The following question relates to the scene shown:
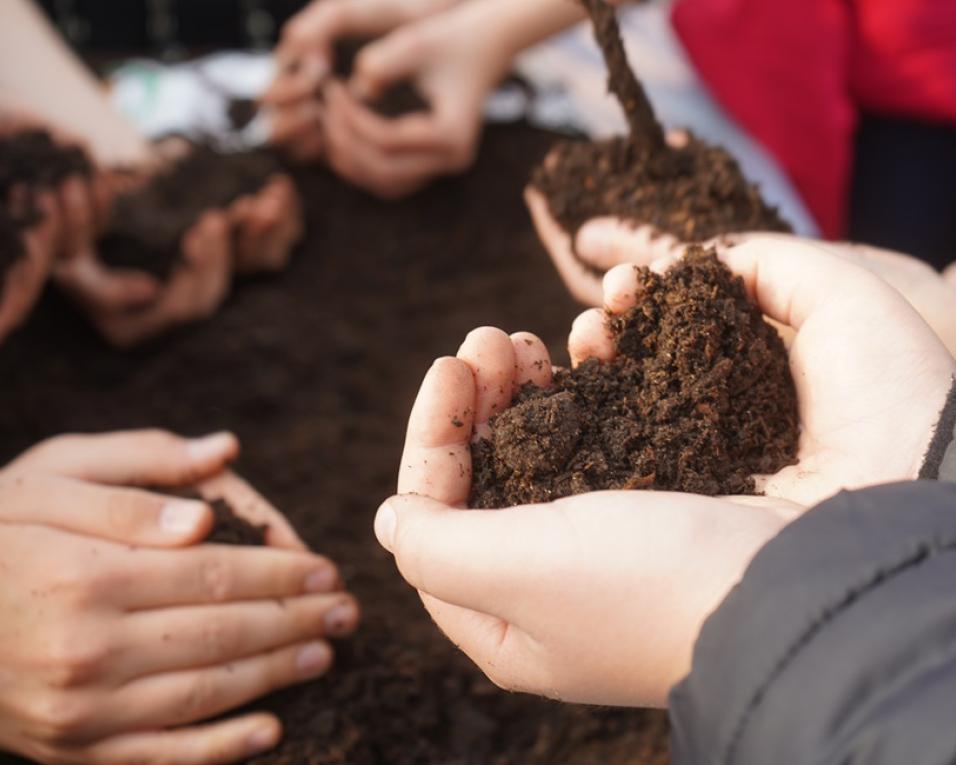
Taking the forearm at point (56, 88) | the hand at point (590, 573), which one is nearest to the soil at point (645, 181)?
the hand at point (590, 573)

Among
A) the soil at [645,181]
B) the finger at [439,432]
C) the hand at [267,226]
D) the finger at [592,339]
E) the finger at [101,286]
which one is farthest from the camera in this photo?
the hand at [267,226]

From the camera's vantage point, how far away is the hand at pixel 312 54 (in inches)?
82.9

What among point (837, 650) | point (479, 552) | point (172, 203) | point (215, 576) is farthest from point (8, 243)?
point (837, 650)

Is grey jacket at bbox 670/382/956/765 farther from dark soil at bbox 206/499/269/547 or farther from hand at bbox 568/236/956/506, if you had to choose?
dark soil at bbox 206/499/269/547

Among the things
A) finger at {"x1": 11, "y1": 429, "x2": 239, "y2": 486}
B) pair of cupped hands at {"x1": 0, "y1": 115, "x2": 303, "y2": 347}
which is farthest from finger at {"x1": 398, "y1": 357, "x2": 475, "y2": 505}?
pair of cupped hands at {"x1": 0, "y1": 115, "x2": 303, "y2": 347}

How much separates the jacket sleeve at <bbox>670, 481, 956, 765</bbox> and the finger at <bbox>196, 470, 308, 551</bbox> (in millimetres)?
642

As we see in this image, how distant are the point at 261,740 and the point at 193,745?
0.24ft

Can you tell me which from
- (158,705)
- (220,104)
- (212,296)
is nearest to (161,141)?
(220,104)

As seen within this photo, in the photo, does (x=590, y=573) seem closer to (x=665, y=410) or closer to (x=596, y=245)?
(x=665, y=410)

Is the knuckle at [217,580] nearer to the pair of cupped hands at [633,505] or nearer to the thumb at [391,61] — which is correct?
the pair of cupped hands at [633,505]

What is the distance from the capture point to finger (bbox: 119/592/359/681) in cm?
103

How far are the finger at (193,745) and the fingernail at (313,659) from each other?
0.08 m

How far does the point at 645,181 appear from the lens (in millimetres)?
1265

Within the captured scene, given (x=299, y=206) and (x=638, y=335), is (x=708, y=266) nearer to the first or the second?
(x=638, y=335)
